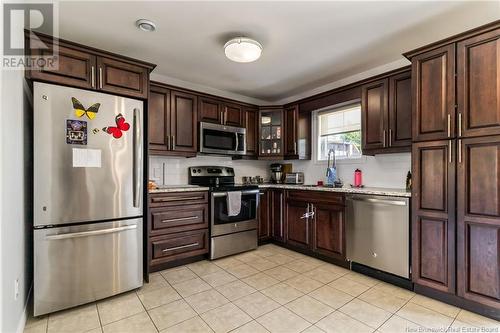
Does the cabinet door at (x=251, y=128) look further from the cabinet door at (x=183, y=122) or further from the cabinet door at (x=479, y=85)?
the cabinet door at (x=479, y=85)

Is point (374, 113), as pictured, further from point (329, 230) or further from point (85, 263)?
point (85, 263)

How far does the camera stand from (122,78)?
2.36 metres

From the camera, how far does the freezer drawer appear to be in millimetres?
1971

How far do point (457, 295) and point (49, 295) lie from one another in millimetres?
3296

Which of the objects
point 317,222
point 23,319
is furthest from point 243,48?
point 23,319

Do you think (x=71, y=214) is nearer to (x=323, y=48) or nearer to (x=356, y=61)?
(x=323, y=48)

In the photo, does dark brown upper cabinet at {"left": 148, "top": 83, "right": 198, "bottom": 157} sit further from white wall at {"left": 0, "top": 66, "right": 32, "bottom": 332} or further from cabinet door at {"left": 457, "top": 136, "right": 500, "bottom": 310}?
cabinet door at {"left": 457, "top": 136, "right": 500, "bottom": 310}

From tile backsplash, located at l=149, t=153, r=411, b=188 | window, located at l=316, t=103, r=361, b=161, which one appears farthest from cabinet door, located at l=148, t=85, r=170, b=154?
window, located at l=316, t=103, r=361, b=161

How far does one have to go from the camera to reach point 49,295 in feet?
6.49

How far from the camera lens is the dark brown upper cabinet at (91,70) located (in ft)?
6.55

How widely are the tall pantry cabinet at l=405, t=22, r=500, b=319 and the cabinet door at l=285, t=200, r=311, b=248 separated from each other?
50.7 inches

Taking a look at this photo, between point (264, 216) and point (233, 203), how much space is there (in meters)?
0.70

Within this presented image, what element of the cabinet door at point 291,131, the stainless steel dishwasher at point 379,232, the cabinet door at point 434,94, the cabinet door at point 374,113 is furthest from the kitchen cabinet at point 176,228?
the cabinet door at point 434,94

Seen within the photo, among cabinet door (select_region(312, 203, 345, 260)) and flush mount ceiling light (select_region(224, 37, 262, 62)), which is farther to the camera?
cabinet door (select_region(312, 203, 345, 260))
